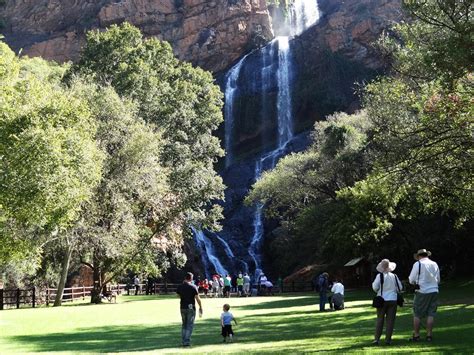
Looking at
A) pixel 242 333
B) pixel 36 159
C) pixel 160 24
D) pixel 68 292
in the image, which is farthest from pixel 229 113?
pixel 242 333

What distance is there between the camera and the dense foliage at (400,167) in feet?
48.0

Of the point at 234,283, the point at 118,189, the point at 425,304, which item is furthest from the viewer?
the point at 234,283

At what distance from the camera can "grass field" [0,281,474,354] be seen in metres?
11.9

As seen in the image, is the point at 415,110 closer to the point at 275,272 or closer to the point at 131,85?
the point at 131,85

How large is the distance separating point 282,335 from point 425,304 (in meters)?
4.47

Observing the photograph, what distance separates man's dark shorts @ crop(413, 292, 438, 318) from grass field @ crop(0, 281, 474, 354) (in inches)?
22.8

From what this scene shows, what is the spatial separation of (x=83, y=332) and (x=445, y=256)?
91.6 ft

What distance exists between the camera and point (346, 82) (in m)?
72.9

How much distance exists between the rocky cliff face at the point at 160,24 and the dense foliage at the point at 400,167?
30182mm

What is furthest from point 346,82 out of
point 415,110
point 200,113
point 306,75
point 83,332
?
point 83,332

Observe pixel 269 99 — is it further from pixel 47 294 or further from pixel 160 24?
pixel 47 294

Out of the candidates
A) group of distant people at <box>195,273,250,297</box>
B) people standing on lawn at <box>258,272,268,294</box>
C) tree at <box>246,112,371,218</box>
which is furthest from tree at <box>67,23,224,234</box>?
tree at <box>246,112,371,218</box>

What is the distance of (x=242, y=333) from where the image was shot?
16.1 meters

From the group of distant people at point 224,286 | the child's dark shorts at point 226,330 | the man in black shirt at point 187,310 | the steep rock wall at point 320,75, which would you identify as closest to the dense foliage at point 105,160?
the group of distant people at point 224,286
